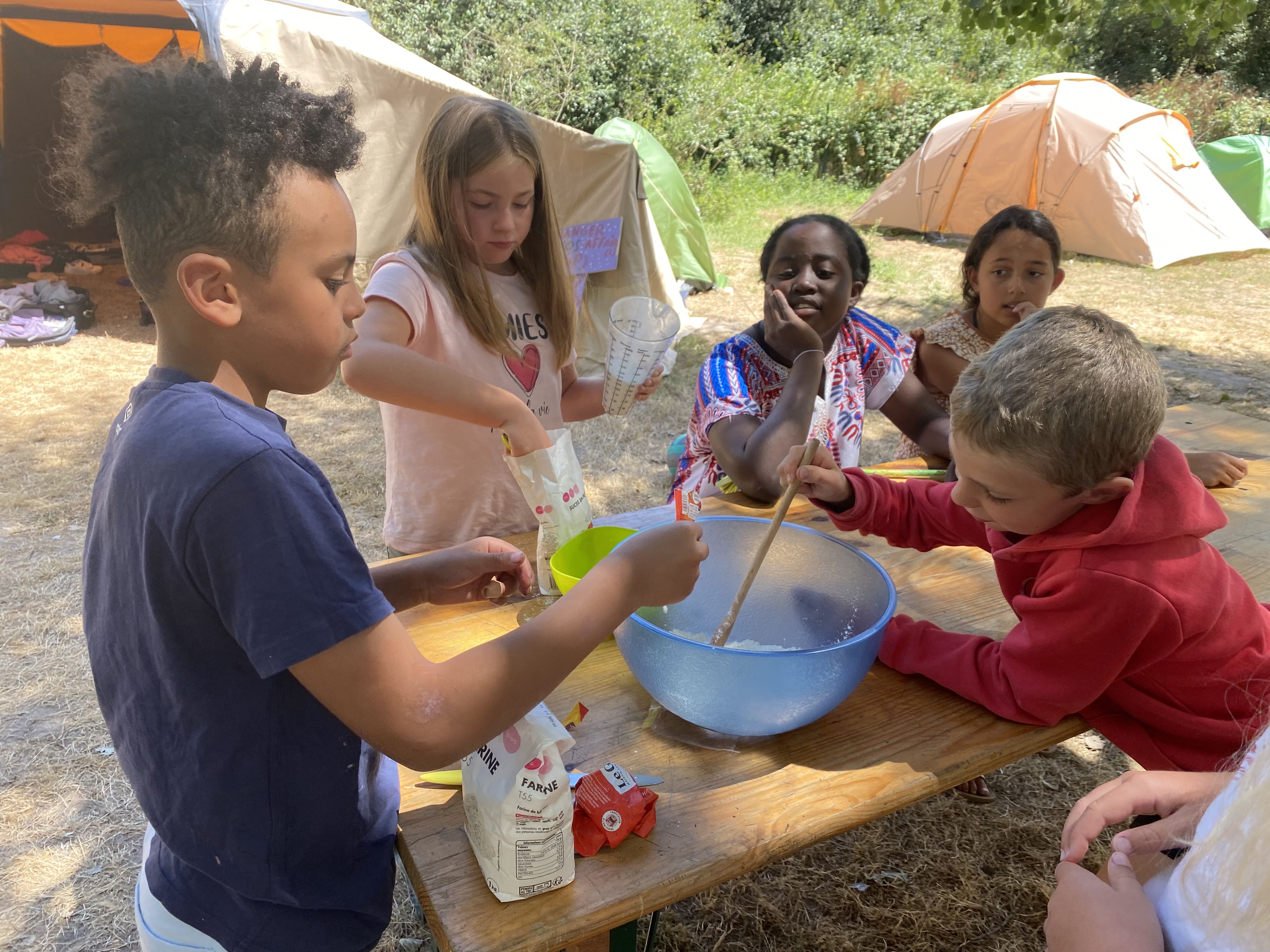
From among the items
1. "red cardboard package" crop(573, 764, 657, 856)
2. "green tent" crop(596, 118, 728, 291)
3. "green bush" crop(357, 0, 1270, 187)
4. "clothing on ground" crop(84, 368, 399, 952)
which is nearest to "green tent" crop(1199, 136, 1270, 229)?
"green bush" crop(357, 0, 1270, 187)

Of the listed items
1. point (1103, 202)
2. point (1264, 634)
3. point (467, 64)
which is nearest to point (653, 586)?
point (1264, 634)

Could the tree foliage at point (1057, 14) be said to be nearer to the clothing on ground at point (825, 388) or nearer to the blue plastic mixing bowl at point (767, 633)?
the clothing on ground at point (825, 388)

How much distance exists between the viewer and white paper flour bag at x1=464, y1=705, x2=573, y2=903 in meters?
0.89

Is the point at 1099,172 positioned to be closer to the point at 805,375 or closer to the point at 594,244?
the point at 594,244

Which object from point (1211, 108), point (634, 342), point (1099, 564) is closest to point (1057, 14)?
point (634, 342)

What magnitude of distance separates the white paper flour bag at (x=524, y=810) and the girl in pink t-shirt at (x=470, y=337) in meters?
0.70

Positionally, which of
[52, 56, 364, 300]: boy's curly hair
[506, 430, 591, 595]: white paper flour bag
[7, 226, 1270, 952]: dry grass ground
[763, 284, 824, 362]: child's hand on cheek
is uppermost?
[52, 56, 364, 300]: boy's curly hair

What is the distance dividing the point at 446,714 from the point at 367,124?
538cm

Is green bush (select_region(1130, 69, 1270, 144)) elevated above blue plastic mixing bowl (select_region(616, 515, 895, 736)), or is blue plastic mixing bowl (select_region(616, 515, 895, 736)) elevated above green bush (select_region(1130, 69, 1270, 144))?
green bush (select_region(1130, 69, 1270, 144))

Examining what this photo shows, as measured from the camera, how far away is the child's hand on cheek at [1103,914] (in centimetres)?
96

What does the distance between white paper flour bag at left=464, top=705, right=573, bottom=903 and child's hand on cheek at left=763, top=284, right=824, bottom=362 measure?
1.50m

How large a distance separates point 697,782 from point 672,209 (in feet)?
22.2

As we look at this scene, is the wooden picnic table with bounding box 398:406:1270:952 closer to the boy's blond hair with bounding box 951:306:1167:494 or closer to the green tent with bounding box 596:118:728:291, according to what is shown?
the boy's blond hair with bounding box 951:306:1167:494

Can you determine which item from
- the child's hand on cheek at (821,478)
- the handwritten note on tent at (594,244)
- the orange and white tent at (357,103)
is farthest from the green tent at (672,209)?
the child's hand on cheek at (821,478)
